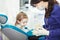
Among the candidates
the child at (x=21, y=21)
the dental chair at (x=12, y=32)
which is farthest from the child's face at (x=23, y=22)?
the dental chair at (x=12, y=32)

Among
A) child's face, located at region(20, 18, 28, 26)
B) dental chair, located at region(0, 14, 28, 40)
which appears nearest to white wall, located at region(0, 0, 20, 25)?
child's face, located at region(20, 18, 28, 26)

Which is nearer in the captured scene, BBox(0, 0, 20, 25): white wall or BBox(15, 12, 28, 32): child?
BBox(15, 12, 28, 32): child

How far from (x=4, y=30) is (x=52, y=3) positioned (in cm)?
51

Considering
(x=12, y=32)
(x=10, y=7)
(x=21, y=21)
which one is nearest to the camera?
(x=12, y=32)

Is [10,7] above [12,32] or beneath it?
above

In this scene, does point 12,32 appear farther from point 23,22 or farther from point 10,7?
point 10,7

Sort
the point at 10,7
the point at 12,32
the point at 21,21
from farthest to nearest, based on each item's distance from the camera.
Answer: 1. the point at 10,7
2. the point at 21,21
3. the point at 12,32

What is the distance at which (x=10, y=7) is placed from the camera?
1.88 m

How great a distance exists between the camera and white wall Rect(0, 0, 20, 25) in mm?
1855

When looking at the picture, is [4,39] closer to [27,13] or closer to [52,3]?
[27,13]

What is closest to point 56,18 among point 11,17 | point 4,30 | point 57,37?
point 57,37

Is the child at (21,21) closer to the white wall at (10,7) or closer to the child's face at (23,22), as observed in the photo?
the child's face at (23,22)

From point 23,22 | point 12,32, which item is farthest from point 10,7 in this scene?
point 12,32

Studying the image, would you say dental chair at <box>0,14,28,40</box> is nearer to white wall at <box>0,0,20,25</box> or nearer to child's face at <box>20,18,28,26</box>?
child's face at <box>20,18,28,26</box>
